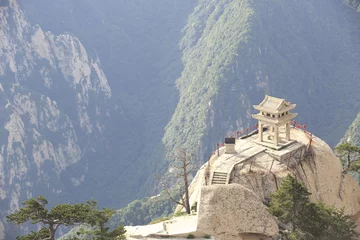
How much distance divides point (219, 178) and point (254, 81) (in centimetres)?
13831

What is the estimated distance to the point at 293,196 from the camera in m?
38.3

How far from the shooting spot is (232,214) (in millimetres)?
40156

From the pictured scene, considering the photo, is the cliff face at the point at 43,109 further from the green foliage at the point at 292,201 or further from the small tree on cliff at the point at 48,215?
the green foliage at the point at 292,201

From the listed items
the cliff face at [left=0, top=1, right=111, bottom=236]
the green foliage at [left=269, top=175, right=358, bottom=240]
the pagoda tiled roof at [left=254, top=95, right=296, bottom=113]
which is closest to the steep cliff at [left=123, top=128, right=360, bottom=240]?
the green foliage at [left=269, top=175, right=358, bottom=240]

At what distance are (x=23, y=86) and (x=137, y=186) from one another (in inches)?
1831

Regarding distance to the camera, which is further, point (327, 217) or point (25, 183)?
point (25, 183)

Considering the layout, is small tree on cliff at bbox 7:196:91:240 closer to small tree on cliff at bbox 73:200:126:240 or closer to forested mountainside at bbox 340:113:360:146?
small tree on cliff at bbox 73:200:126:240

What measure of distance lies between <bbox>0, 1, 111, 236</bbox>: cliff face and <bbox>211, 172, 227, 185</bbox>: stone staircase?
109m

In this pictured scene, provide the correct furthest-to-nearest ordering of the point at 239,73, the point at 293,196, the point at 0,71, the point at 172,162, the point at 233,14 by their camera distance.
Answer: the point at 233,14, the point at 239,73, the point at 0,71, the point at 172,162, the point at 293,196

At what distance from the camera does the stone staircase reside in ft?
151

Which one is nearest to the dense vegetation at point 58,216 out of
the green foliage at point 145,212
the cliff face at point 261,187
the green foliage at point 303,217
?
the cliff face at point 261,187

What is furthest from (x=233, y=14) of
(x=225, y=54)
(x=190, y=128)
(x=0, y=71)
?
(x=0, y=71)

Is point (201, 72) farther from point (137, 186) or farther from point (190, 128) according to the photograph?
point (137, 186)

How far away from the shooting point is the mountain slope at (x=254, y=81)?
169500mm
